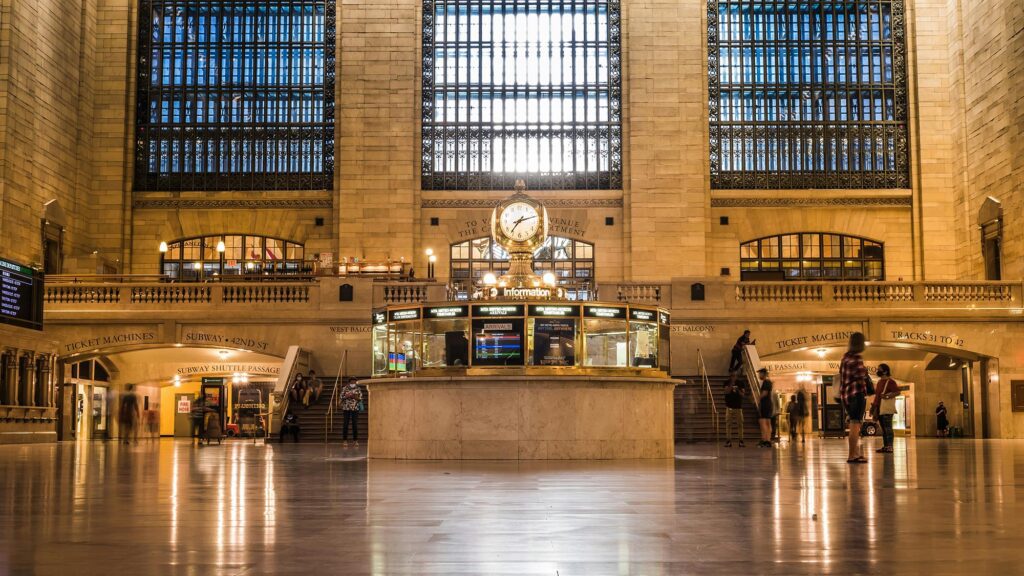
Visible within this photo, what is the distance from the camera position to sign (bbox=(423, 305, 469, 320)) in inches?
718

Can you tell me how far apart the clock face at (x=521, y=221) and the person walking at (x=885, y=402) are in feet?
22.0

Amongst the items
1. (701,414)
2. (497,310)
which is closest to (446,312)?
(497,310)

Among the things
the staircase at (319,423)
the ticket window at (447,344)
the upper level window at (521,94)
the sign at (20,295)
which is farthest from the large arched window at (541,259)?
the ticket window at (447,344)

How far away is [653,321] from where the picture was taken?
63.6 ft

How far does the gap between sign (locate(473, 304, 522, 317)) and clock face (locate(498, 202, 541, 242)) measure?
315cm

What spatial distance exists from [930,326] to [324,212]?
21.7 metres

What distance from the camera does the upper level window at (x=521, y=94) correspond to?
43.0m

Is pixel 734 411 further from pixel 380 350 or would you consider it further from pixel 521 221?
pixel 380 350

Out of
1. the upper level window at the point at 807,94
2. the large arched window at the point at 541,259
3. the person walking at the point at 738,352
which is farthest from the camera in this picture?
the upper level window at the point at 807,94

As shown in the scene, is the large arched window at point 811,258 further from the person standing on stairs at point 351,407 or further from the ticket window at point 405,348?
the ticket window at point 405,348

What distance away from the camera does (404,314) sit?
63.0 ft

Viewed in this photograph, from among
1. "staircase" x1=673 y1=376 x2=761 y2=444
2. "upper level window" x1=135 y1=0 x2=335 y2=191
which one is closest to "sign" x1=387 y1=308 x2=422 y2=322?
"staircase" x1=673 y1=376 x2=761 y2=444

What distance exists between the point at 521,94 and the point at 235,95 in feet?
35.9

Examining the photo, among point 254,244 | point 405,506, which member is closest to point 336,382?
point 254,244
